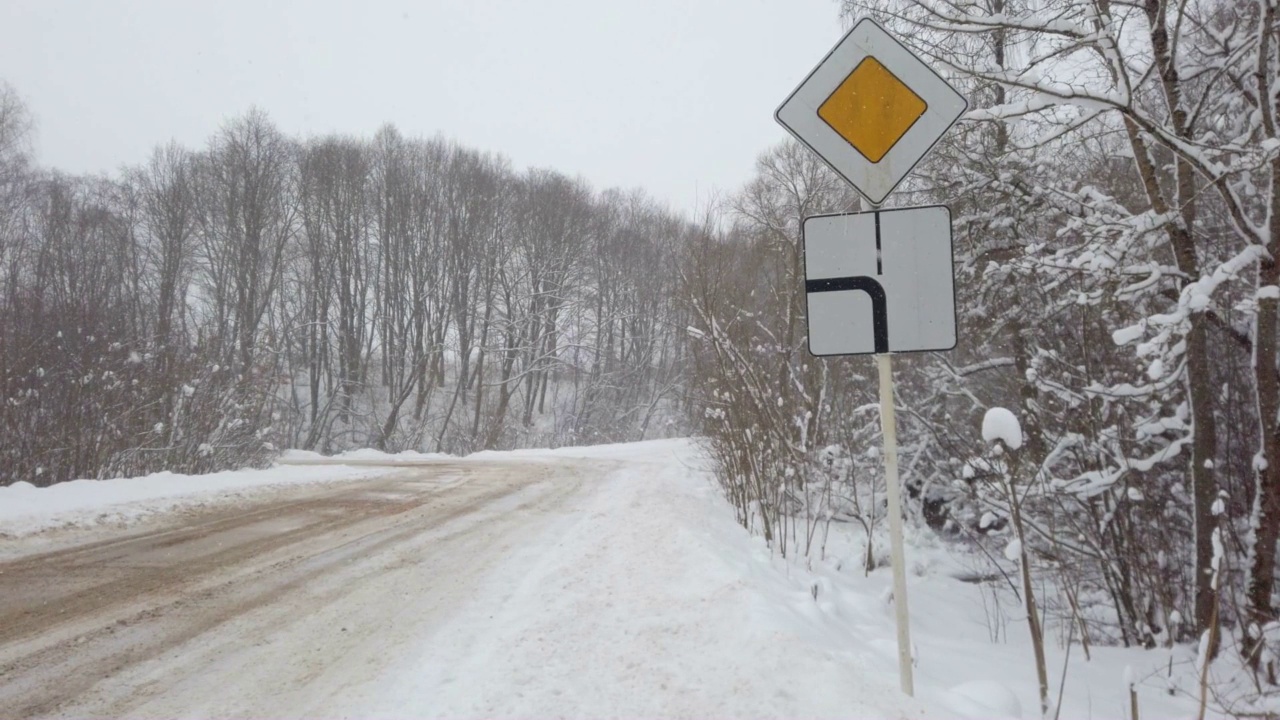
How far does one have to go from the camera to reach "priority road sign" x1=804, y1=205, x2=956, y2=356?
9.70 feet

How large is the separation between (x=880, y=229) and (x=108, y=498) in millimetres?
8282

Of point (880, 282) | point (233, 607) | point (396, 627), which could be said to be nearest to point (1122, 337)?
point (880, 282)

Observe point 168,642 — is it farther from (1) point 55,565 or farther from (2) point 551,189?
(2) point 551,189

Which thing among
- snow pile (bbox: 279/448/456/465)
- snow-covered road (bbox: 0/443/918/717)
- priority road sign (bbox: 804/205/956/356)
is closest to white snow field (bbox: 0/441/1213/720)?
snow-covered road (bbox: 0/443/918/717)

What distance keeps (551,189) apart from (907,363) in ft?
94.9

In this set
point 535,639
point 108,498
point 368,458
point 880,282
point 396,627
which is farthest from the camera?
point 368,458

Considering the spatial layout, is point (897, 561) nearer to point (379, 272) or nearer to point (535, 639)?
point (535, 639)

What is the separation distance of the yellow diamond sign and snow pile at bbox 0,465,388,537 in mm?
6793

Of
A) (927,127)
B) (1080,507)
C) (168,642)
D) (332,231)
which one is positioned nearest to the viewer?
(927,127)

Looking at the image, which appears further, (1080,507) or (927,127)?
(1080,507)

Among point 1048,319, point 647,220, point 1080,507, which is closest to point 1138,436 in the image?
point 1080,507

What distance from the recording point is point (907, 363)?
34.5 ft

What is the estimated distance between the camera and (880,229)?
3.03 meters

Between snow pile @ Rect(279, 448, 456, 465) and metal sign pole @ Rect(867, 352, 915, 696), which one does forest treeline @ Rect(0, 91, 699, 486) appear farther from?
metal sign pole @ Rect(867, 352, 915, 696)
